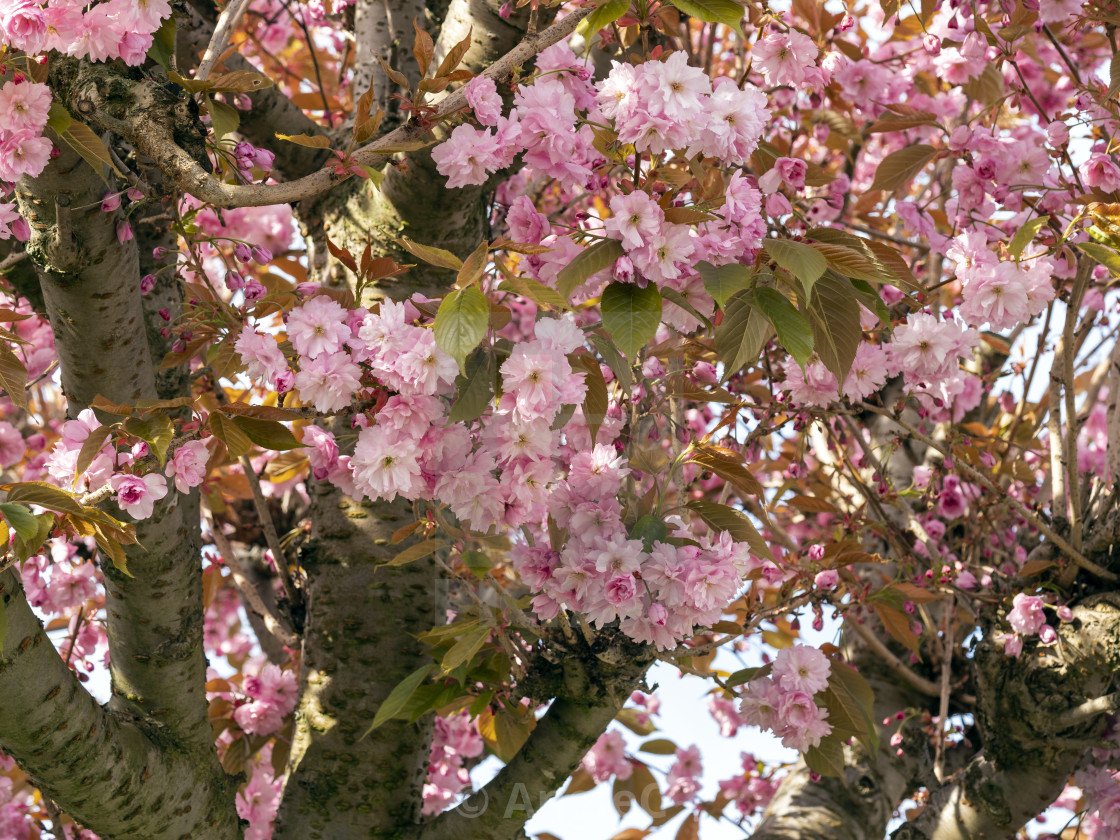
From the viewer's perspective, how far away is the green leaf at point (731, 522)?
153 cm

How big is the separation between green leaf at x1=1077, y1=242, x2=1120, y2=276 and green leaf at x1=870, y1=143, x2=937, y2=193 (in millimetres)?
624

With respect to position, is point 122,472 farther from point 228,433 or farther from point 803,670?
point 803,670

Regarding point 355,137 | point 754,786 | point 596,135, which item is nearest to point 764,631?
point 754,786

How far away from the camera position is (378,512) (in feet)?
6.81

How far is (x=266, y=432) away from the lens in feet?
4.32

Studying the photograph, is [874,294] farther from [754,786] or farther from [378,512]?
[754,786]

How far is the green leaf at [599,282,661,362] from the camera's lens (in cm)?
119

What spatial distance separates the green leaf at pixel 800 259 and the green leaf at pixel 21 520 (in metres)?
1.01

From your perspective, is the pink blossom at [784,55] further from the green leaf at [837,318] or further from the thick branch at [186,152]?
the green leaf at [837,318]

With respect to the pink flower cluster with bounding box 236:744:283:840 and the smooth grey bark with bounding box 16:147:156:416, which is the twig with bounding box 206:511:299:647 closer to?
the pink flower cluster with bounding box 236:744:283:840

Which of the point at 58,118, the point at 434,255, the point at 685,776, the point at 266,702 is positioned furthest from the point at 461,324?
the point at 685,776

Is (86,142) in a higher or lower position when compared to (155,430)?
higher

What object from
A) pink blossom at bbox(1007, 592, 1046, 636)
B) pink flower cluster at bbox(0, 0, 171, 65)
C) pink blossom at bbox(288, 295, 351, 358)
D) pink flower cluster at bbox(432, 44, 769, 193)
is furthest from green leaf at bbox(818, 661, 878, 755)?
pink flower cluster at bbox(0, 0, 171, 65)

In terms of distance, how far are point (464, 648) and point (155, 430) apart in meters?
0.58
